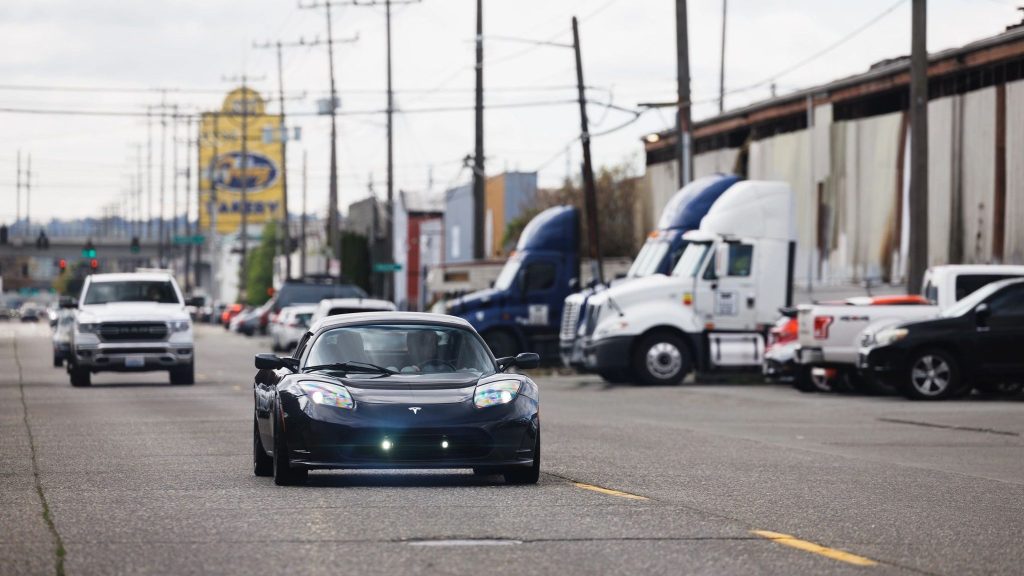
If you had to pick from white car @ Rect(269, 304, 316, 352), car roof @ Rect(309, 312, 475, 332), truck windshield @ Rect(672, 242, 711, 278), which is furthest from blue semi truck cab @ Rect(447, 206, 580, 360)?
car roof @ Rect(309, 312, 475, 332)

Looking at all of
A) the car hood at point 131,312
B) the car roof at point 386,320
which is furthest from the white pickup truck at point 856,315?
the car roof at point 386,320

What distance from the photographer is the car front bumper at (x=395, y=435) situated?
13.7m

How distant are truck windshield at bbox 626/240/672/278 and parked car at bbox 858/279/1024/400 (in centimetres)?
873

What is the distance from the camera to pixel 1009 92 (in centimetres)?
3884

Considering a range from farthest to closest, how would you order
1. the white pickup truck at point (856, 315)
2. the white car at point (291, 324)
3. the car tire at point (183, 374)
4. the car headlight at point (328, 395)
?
the white car at point (291, 324) < the car tire at point (183, 374) < the white pickup truck at point (856, 315) < the car headlight at point (328, 395)

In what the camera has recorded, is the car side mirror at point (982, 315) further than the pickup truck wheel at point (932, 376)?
No

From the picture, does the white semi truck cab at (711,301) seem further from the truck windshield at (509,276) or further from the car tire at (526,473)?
the car tire at (526,473)

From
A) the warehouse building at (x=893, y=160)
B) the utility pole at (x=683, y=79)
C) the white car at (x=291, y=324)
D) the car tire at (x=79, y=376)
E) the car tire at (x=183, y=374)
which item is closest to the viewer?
the car tire at (x=79, y=376)

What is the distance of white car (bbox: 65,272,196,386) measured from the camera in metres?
33.8

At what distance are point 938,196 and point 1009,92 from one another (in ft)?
10.5

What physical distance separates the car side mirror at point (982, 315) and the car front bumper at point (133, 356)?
13908 mm

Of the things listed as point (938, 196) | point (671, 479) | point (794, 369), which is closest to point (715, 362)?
point (794, 369)

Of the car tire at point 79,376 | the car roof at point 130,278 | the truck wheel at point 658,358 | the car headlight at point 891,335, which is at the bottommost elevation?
the car tire at point 79,376

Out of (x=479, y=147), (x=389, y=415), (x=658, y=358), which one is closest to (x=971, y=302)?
(x=658, y=358)
